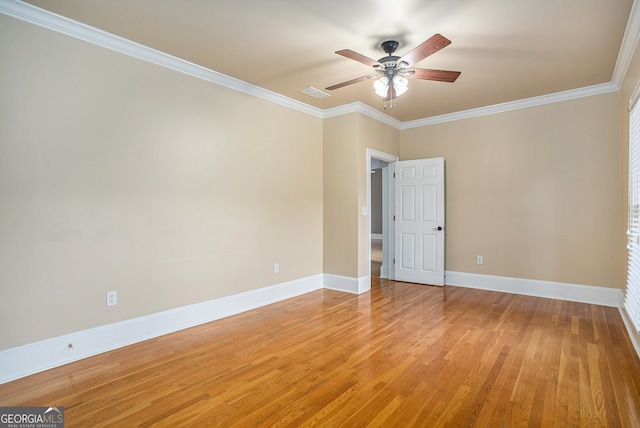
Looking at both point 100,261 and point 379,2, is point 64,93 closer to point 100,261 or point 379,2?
point 100,261

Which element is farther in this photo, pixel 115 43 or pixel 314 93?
pixel 314 93

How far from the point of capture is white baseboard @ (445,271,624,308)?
415cm

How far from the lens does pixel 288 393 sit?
2.22m

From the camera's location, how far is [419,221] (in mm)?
5449

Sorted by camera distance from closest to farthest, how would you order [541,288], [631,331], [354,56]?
1. [354,56]
2. [631,331]
3. [541,288]

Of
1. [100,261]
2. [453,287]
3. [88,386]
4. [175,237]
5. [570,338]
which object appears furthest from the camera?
[453,287]

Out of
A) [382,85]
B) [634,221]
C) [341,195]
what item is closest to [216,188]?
[341,195]

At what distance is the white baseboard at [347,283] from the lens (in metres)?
4.83

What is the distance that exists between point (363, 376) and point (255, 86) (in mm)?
3483

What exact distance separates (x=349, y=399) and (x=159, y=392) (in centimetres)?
130

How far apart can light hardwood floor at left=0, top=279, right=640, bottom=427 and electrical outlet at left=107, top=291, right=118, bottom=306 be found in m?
0.42

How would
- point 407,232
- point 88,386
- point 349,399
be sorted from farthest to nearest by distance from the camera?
point 407,232, point 88,386, point 349,399

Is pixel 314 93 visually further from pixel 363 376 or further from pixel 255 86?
pixel 363 376

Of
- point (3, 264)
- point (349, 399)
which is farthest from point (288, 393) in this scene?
point (3, 264)
